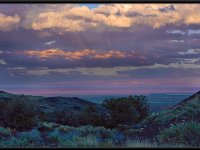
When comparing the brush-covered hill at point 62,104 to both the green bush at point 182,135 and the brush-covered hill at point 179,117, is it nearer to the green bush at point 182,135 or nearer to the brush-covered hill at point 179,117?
the brush-covered hill at point 179,117

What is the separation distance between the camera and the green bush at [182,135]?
15703 millimetres

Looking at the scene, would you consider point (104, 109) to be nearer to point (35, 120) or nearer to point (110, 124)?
point (110, 124)

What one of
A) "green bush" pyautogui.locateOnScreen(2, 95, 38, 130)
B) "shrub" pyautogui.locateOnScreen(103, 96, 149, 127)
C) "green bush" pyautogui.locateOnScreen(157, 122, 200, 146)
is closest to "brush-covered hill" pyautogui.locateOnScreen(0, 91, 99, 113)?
"shrub" pyautogui.locateOnScreen(103, 96, 149, 127)

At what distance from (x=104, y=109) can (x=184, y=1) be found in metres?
20.8

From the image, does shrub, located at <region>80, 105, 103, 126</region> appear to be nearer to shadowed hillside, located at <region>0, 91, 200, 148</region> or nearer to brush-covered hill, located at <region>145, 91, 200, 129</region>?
shadowed hillside, located at <region>0, 91, 200, 148</region>

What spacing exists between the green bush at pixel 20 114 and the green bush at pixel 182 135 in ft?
25.9

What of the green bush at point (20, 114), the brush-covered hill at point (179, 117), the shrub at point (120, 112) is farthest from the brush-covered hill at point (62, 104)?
the green bush at point (20, 114)

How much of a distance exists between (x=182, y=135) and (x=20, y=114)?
9.56 metres

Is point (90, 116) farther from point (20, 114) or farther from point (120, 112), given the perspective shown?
point (20, 114)

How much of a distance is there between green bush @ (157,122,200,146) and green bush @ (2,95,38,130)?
7.89 metres

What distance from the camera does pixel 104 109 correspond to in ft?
99.1

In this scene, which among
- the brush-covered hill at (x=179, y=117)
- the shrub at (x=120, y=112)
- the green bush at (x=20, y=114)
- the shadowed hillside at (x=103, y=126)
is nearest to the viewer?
the shadowed hillside at (x=103, y=126)

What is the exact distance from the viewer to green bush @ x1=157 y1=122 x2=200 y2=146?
51.5 ft

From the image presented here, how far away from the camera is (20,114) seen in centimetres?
2278
